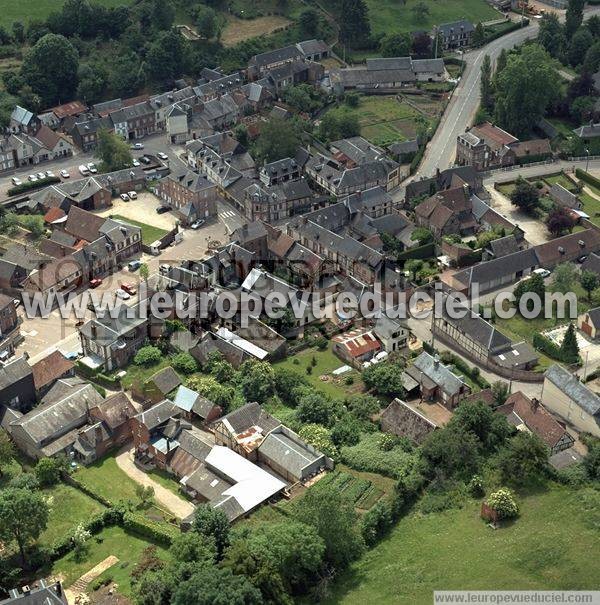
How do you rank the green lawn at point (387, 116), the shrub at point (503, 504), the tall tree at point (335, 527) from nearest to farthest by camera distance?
the tall tree at point (335, 527), the shrub at point (503, 504), the green lawn at point (387, 116)

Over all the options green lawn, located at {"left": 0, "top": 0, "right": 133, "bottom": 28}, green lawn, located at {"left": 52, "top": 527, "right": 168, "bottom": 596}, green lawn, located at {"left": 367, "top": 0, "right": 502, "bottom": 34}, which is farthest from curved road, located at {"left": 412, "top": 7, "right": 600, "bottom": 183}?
green lawn, located at {"left": 52, "top": 527, "right": 168, "bottom": 596}

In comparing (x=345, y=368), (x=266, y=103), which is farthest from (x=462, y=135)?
(x=345, y=368)

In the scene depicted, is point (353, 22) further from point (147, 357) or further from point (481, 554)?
point (481, 554)

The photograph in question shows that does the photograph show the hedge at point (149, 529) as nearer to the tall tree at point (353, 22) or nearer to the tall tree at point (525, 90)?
the tall tree at point (525, 90)

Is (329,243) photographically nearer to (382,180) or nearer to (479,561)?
(382,180)

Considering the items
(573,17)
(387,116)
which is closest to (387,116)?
(387,116)

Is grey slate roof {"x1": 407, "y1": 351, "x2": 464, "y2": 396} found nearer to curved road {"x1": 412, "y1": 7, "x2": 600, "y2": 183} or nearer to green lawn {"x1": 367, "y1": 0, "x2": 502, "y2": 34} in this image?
curved road {"x1": 412, "y1": 7, "x2": 600, "y2": 183}

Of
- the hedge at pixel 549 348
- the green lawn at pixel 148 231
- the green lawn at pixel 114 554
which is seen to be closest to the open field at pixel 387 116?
the green lawn at pixel 148 231
